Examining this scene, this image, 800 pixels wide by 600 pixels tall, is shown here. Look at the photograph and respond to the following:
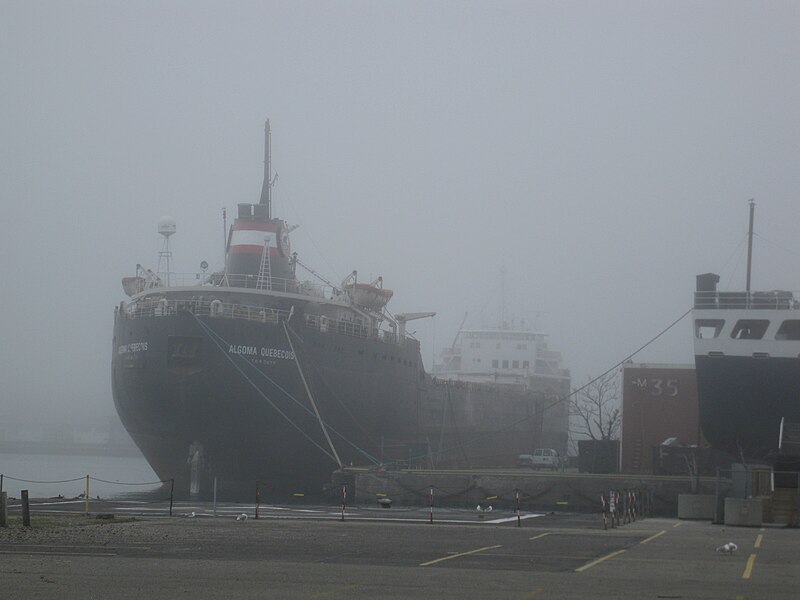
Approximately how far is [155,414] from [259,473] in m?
3.68

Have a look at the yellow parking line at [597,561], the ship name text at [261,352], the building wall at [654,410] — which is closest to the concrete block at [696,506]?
the yellow parking line at [597,561]

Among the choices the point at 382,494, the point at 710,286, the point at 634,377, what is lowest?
the point at 382,494

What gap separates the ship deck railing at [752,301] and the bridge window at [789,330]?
531 millimetres

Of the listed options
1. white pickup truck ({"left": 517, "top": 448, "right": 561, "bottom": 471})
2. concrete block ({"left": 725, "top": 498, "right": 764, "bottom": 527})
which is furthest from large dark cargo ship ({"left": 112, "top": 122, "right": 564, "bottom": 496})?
concrete block ({"left": 725, "top": 498, "right": 764, "bottom": 527})

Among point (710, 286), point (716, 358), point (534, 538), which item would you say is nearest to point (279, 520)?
point (534, 538)

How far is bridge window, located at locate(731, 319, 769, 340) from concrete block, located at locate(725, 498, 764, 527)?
10.7 metres

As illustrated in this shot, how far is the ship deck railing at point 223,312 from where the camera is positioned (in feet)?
114

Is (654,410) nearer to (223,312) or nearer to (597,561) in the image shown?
(223,312)

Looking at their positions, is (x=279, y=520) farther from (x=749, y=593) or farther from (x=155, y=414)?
(x=155, y=414)

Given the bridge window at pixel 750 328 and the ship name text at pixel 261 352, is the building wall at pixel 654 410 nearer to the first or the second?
the bridge window at pixel 750 328

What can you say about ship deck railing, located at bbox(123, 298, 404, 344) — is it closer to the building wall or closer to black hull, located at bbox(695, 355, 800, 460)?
the building wall

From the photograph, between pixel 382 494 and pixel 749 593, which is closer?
pixel 749 593

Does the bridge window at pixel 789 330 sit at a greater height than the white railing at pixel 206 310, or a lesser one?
lesser

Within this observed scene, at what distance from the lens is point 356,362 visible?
39.1m
